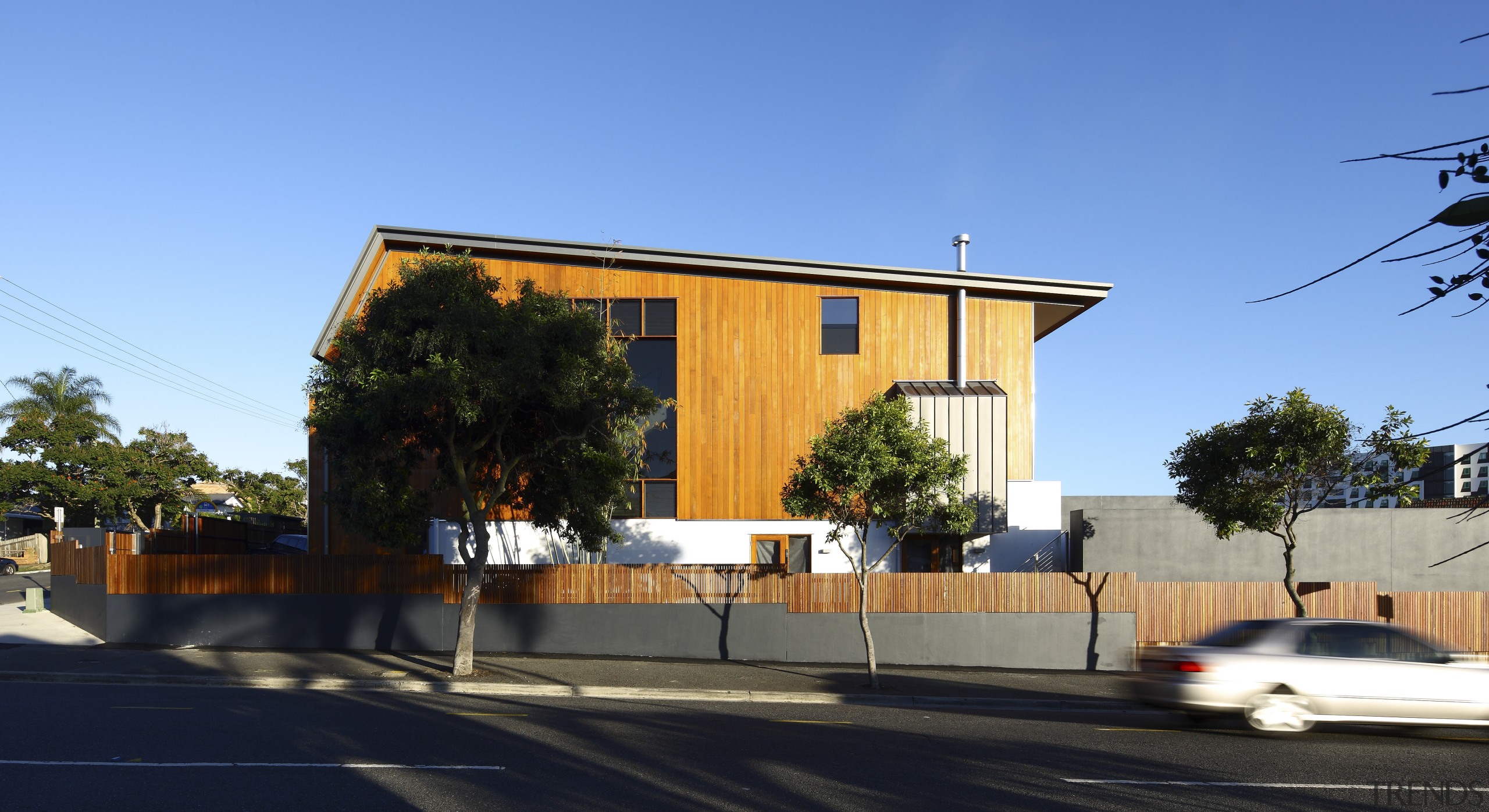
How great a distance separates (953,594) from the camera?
19703mm

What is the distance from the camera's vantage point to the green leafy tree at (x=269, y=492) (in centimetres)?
5903

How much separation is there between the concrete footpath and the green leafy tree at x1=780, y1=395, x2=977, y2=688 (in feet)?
4.82

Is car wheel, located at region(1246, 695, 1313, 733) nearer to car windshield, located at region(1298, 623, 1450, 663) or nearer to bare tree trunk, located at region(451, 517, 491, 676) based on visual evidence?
car windshield, located at region(1298, 623, 1450, 663)

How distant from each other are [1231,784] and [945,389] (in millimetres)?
14982

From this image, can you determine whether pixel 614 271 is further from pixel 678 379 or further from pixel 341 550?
pixel 341 550

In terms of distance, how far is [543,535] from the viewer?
75.4 feet

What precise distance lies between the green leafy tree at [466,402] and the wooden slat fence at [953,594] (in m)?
4.95

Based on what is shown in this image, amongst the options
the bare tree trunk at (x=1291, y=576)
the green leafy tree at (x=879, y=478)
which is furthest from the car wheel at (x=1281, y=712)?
the bare tree trunk at (x=1291, y=576)

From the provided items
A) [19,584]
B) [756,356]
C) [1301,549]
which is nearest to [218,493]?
[19,584]

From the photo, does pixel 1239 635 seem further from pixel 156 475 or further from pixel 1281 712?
pixel 156 475

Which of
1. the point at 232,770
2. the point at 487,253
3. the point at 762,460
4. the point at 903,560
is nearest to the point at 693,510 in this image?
the point at 762,460

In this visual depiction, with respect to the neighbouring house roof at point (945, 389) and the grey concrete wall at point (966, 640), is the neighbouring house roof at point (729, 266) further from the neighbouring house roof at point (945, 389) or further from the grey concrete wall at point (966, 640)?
the grey concrete wall at point (966, 640)

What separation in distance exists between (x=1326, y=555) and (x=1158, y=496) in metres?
5.96

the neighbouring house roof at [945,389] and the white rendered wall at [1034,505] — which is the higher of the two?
the neighbouring house roof at [945,389]
